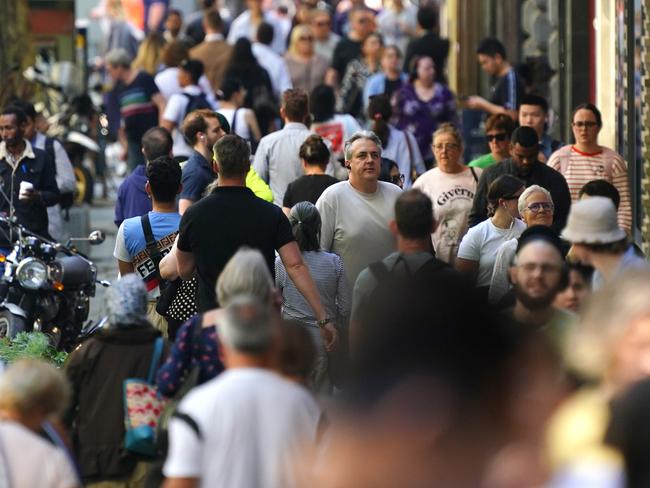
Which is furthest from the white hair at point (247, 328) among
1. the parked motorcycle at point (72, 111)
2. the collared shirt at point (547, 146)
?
the parked motorcycle at point (72, 111)

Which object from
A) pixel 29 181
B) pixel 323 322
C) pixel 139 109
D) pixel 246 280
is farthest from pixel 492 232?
pixel 139 109

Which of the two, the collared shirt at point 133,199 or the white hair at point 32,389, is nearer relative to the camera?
the white hair at point 32,389

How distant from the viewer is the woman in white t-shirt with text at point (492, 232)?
10.4m

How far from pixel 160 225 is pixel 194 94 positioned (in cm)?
713

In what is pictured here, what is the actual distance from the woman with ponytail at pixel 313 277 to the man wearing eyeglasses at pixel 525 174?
57.8 inches

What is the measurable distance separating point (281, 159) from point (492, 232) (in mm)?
3463

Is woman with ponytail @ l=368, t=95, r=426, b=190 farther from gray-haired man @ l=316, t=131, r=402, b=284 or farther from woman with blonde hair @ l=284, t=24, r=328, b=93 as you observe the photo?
woman with blonde hair @ l=284, t=24, r=328, b=93

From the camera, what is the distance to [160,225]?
10438 millimetres

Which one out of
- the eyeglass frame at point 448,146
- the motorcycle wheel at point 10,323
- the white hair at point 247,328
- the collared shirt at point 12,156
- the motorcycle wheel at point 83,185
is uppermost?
the collared shirt at point 12,156

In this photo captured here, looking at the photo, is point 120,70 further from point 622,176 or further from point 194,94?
point 622,176

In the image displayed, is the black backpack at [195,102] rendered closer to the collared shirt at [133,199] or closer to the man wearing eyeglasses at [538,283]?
the collared shirt at [133,199]

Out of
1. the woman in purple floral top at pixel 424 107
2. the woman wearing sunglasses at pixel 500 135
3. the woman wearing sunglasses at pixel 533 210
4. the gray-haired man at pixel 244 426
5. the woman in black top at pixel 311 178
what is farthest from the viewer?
the woman in purple floral top at pixel 424 107

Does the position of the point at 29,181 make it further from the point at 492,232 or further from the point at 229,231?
the point at 229,231

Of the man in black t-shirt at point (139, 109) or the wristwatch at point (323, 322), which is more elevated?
the man in black t-shirt at point (139, 109)
